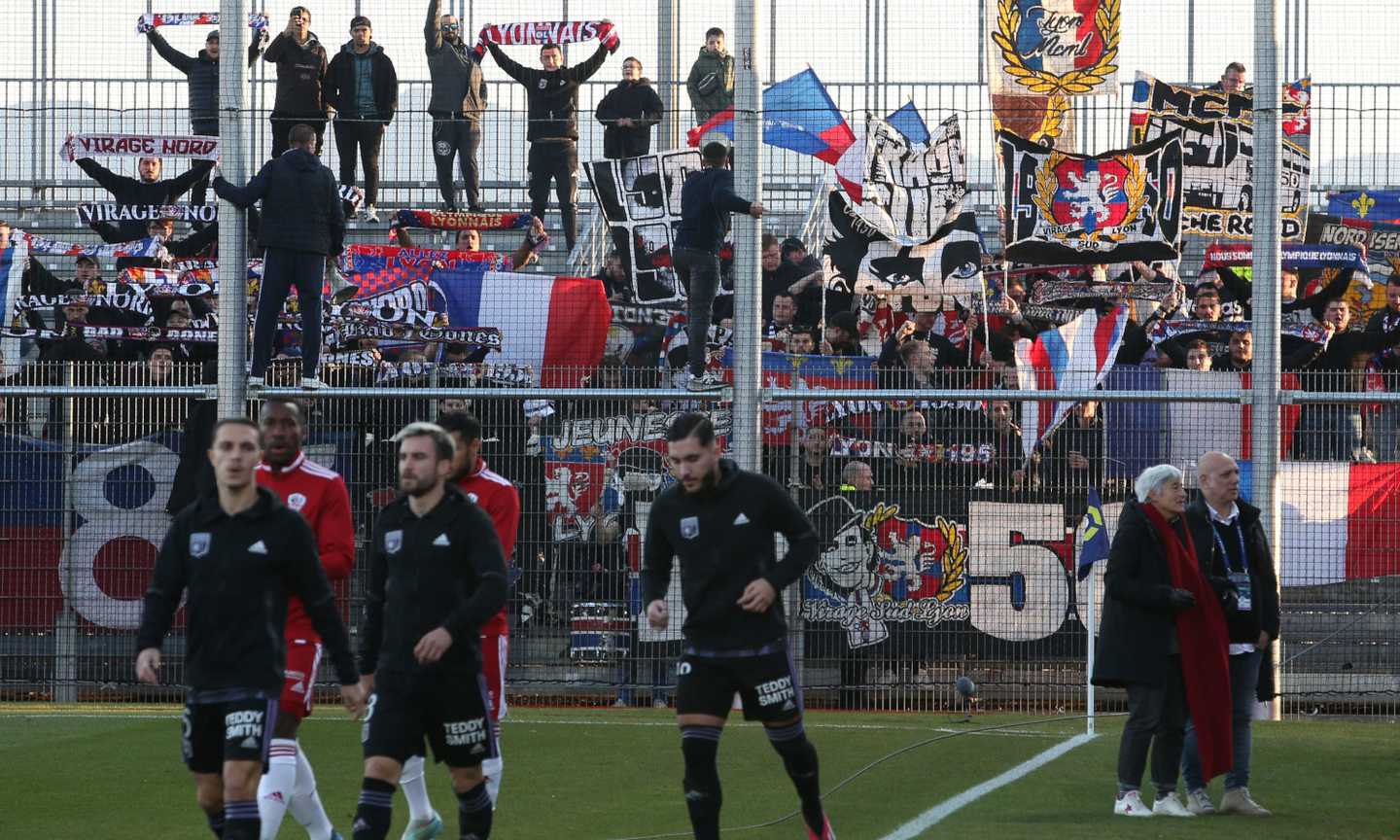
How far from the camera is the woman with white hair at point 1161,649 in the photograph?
9266 millimetres

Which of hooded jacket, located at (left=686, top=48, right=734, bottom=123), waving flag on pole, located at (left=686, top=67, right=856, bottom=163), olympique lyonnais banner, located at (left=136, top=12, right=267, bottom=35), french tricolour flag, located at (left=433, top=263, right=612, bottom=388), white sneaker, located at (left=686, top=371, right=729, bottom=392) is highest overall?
olympique lyonnais banner, located at (left=136, top=12, right=267, bottom=35)

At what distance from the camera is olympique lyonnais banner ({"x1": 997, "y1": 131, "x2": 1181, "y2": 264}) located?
1423cm

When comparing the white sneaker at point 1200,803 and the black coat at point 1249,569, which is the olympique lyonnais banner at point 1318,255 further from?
the white sneaker at point 1200,803

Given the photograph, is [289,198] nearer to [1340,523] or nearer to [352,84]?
[352,84]

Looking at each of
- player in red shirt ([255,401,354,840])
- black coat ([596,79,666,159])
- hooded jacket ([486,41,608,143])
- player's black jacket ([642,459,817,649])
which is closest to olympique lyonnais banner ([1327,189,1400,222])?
black coat ([596,79,666,159])

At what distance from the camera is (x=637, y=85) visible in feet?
48.3

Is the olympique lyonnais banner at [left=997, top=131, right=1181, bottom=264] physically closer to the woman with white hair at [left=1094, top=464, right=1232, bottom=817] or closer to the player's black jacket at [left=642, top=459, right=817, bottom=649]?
the woman with white hair at [left=1094, top=464, right=1232, bottom=817]

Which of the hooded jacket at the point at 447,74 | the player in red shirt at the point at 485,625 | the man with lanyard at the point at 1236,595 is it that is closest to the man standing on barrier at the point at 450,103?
the hooded jacket at the point at 447,74

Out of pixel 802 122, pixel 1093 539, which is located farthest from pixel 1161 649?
pixel 802 122

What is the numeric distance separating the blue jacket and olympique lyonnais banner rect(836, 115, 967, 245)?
1.06 m

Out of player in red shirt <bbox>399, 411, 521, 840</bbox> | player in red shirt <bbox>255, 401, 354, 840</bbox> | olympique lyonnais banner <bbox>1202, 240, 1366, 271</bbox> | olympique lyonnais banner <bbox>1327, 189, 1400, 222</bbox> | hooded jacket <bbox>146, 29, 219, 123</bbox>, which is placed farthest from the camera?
hooded jacket <bbox>146, 29, 219, 123</bbox>

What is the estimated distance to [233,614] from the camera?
7102mm

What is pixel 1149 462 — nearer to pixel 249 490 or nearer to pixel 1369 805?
pixel 1369 805

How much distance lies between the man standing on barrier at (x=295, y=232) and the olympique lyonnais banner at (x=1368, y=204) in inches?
307
